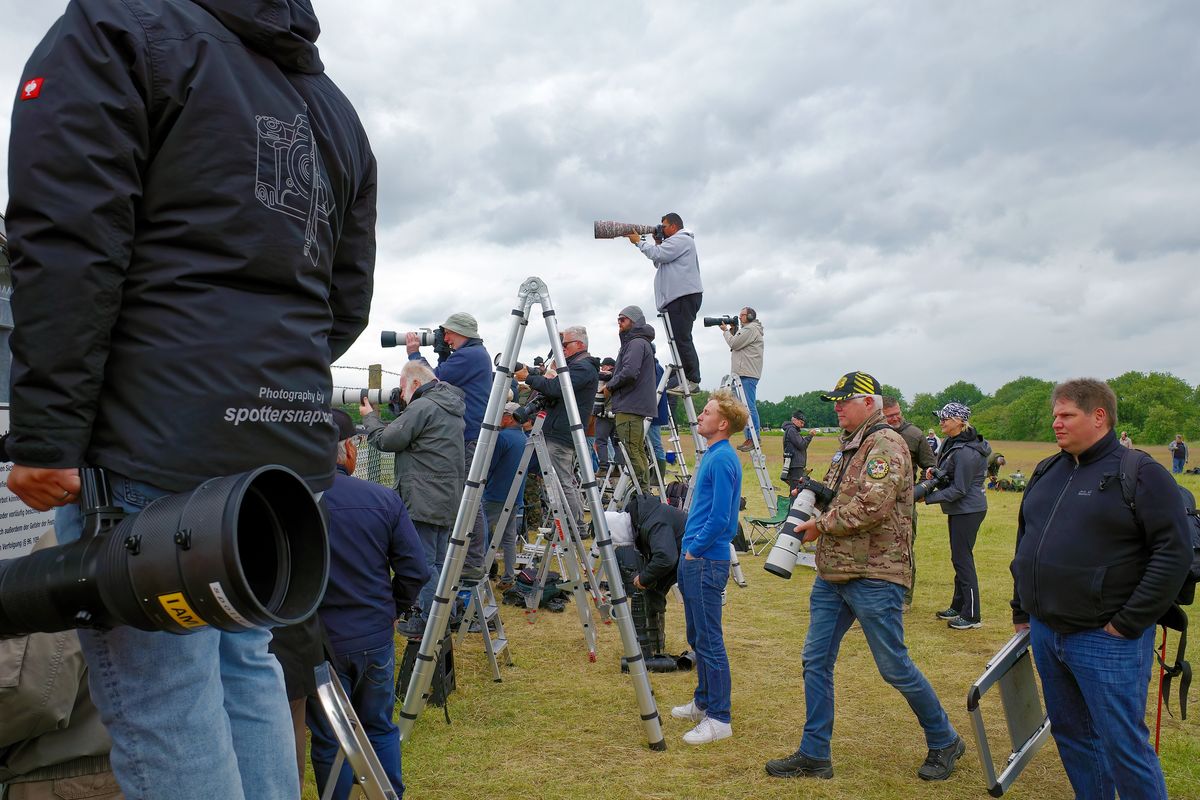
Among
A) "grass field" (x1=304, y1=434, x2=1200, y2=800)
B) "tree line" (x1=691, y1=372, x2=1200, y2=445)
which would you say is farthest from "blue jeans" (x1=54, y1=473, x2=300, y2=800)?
"tree line" (x1=691, y1=372, x2=1200, y2=445)

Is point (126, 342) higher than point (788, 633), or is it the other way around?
point (126, 342)

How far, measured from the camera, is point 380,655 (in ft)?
12.6

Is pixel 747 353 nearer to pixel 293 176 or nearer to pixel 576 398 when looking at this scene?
pixel 576 398

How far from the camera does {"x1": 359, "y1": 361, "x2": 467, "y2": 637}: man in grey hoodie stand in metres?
6.34

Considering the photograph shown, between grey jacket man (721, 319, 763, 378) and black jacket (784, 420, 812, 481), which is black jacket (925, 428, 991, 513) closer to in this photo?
grey jacket man (721, 319, 763, 378)

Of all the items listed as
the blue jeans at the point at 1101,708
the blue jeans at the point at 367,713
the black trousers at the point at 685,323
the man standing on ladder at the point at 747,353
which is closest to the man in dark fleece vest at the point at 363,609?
the blue jeans at the point at 367,713

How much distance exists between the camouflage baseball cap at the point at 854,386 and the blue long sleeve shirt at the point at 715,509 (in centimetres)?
76

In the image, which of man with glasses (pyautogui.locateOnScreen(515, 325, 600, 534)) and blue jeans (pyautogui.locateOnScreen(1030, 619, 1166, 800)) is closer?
blue jeans (pyautogui.locateOnScreen(1030, 619, 1166, 800))

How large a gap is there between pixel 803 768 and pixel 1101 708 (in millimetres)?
1698

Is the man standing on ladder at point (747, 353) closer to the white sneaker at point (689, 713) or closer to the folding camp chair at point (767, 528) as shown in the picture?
the folding camp chair at point (767, 528)

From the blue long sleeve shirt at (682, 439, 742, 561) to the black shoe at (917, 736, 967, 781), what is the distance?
1641 mm

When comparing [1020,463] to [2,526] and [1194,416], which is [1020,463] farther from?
[2,526]

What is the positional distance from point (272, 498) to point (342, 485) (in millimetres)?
2288

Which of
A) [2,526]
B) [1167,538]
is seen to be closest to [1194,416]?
[1167,538]
